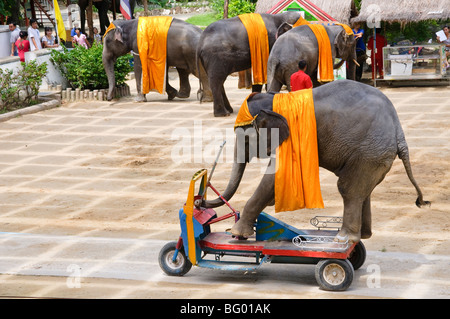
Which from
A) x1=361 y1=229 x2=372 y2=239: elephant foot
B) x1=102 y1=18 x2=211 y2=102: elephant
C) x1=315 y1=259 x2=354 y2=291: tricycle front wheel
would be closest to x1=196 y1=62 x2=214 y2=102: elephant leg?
x1=102 y1=18 x2=211 y2=102: elephant

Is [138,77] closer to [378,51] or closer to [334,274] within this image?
[378,51]

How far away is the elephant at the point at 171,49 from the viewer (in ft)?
52.5

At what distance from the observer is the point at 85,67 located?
17.0 meters

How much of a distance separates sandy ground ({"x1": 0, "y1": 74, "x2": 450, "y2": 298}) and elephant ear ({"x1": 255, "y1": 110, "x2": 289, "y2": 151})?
48.3 inches

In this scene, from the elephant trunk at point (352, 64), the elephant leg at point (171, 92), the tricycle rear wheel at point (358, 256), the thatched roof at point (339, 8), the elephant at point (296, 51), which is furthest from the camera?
the thatched roof at point (339, 8)

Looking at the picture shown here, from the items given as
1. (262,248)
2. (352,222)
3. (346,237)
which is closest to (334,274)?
(346,237)

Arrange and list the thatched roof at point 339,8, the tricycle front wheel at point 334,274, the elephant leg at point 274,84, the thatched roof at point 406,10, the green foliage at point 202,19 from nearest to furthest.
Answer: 1. the tricycle front wheel at point 334,274
2. the elephant leg at point 274,84
3. the thatched roof at point 406,10
4. the thatched roof at point 339,8
5. the green foliage at point 202,19

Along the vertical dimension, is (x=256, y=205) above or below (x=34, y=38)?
below

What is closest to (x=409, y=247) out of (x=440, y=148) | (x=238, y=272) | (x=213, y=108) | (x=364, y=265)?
(x=364, y=265)

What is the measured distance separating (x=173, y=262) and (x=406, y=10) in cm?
1243

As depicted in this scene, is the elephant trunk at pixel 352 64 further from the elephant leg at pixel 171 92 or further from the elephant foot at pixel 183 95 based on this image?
the elephant leg at pixel 171 92

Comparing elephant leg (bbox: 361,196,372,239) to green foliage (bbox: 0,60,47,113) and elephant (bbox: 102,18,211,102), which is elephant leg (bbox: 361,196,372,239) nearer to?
elephant (bbox: 102,18,211,102)

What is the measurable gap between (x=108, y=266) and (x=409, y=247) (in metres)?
2.82

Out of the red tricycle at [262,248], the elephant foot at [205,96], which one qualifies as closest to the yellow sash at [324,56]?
the elephant foot at [205,96]
